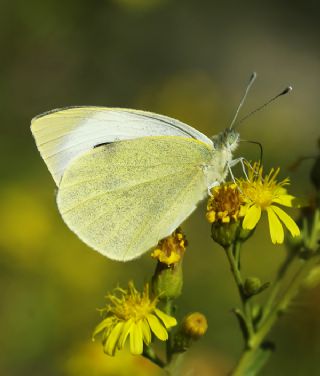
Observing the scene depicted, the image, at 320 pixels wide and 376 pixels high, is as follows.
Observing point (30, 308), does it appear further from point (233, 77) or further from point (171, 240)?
point (233, 77)

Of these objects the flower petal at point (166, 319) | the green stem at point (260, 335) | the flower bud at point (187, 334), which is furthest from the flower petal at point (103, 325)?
the green stem at point (260, 335)

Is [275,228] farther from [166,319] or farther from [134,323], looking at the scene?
[134,323]

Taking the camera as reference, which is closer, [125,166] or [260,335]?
[260,335]

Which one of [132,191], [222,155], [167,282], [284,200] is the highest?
[222,155]

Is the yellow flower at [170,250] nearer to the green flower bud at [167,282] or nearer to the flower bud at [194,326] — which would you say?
the green flower bud at [167,282]

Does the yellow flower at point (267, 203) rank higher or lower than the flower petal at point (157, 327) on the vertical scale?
higher

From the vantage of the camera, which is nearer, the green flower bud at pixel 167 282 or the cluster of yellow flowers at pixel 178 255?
the cluster of yellow flowers at pixel 178 255

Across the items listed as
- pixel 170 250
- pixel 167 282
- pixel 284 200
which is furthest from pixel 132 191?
pixel 284 200

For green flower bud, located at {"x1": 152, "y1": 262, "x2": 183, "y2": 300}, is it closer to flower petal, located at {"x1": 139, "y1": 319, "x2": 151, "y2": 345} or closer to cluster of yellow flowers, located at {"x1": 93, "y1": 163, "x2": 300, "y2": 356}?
cluster of yellow flowers, located at {"x1": 93, "y1": 163, "x2": 300, "y2": 356}
